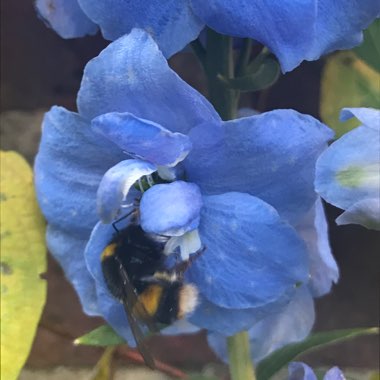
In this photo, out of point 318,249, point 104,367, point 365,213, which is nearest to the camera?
point 365,213

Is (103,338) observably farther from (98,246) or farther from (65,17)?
(65,17)

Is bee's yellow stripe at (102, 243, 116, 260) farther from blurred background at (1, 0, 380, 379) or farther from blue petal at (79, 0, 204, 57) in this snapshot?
blurred background at (1, 0, 380, 379)

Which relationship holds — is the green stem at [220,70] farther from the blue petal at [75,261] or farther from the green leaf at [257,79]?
the blue petal at [75,261]

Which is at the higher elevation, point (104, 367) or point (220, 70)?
point (220, 70)

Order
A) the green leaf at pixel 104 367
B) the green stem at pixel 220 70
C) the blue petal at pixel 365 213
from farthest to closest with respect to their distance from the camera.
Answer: the green leaf at pixel 104 367 → the green stem at pixel 220 70 → the blue petal at pixel 365 213

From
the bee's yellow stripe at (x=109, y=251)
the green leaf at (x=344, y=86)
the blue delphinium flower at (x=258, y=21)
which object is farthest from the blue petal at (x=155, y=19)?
the green leaf at (x=344, y=86)

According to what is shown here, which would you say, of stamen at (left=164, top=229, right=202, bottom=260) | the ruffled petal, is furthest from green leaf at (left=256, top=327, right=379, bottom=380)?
stamen at (left=164, top=229, right=202, bottom=260)

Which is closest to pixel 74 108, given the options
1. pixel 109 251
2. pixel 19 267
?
pixel 19 267
